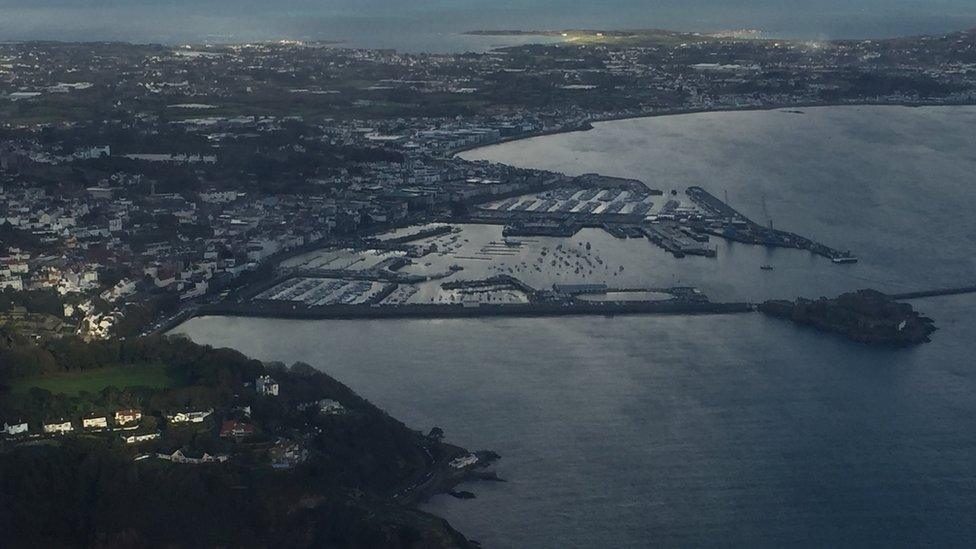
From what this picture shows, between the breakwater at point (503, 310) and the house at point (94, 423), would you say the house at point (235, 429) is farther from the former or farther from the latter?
the breakwater at point (503, 310)

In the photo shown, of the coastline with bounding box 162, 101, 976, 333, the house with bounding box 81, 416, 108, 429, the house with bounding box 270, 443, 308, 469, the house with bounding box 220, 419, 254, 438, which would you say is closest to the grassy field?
the house with bounding box 81, 416, 108, 429

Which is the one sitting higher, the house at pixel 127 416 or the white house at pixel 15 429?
the house at pixel 127 416

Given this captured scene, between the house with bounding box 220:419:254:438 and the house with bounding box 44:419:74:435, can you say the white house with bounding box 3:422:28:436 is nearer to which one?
the house with bounding box 44:419:74:435

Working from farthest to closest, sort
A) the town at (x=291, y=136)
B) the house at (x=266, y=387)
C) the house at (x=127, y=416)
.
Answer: the town at (x=291, y=136) < the house at (x=266, y=387) < the house at (x=127, y=416)

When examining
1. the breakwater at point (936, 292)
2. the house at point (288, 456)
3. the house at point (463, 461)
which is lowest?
the house at point (463, 461)

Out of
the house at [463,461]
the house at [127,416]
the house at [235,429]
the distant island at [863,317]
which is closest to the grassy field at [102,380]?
the house at [127,416]

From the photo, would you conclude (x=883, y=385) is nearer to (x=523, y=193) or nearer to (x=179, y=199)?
(x=523, y=193)

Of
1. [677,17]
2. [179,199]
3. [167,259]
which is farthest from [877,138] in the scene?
[677,17]

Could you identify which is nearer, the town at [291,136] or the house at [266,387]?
the house at [266,387]
